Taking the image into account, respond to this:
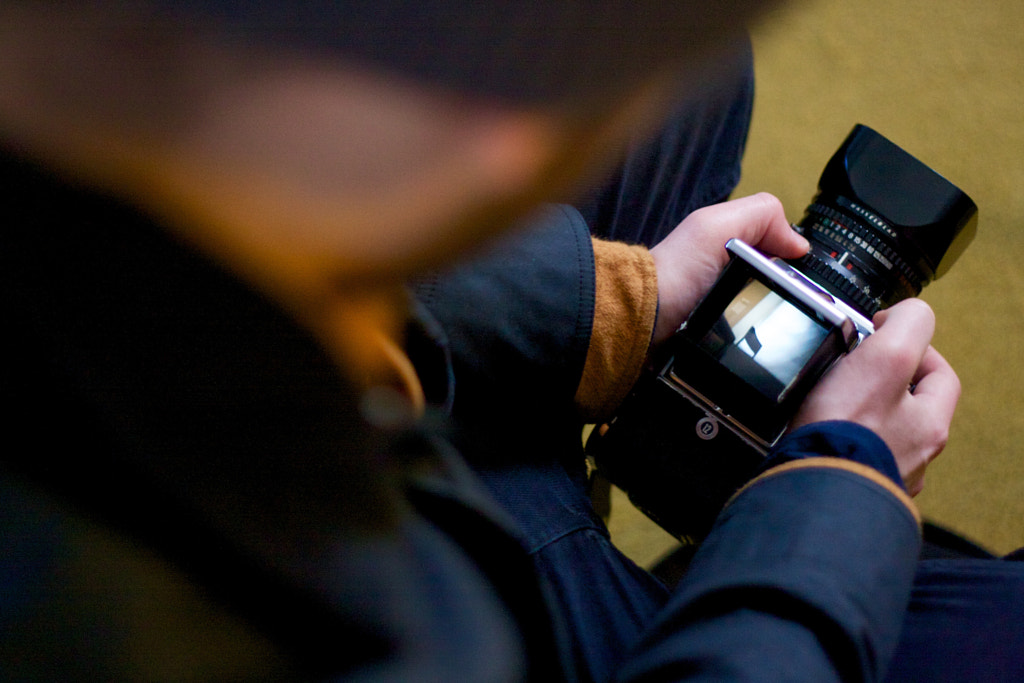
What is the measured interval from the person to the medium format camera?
4cm

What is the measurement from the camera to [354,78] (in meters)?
0.07

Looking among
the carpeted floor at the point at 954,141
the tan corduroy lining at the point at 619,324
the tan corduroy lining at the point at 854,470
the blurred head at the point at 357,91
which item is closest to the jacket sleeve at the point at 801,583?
the tan corduroy lining at the point at 854,470

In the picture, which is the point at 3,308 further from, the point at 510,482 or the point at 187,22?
the point at 510,482

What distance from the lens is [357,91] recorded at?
2.7 inches

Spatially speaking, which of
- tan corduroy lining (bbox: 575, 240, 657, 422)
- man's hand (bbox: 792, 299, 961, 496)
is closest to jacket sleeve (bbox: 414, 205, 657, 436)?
tan corduroy lining (bbox: 575, 240, 657, 422)

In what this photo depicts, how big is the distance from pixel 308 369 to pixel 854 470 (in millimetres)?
271

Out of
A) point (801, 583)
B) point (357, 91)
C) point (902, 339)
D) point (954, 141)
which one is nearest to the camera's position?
point (357, 91)

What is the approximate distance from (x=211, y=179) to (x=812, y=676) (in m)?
0.26

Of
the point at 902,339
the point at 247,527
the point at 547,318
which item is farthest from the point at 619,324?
the point at 247,527

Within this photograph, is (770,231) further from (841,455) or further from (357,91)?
(357,91)

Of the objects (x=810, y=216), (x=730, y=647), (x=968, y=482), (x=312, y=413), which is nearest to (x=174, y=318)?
(x=312, y=413)

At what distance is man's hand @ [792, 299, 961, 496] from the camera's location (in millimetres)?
361

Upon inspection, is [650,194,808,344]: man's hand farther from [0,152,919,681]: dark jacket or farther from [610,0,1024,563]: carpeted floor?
[610,0,1024,563]: carpeted floor

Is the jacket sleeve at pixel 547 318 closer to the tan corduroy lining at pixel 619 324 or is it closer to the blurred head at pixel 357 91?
the tan corduroy lining at pixel 619 324
